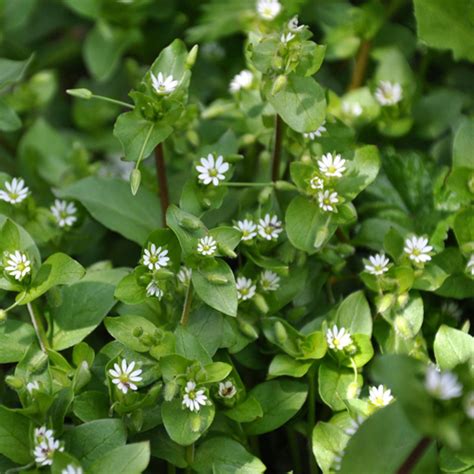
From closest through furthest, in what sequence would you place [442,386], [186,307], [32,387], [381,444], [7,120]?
1. [442,386]
2. [381,444]
3. [32,387]
4. [186,307]
5. [7,120]

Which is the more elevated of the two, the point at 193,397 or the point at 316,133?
the point at 316,133

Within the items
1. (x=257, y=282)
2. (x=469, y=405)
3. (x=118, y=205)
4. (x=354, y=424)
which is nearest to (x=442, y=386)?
(x=469, y=405)

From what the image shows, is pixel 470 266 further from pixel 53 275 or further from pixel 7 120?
pixel 7 120

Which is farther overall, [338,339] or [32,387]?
[338,339]

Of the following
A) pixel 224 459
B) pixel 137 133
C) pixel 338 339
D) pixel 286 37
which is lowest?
pixel 224 459

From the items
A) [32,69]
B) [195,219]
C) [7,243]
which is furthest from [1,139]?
[195,219]

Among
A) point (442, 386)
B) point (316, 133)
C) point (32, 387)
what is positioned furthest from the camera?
point (316, 133)

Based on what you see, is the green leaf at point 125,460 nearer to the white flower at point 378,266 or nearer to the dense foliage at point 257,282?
the dense foliage at point 257,282

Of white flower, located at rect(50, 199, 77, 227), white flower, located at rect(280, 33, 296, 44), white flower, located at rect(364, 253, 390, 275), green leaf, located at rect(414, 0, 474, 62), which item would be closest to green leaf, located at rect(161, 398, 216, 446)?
white flower, located at rect(364, 253, 390, 275)

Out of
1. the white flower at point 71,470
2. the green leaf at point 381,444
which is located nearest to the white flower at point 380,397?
the green leaf at point 381,444

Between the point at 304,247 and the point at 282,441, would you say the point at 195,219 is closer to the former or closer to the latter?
the point at 304,247
